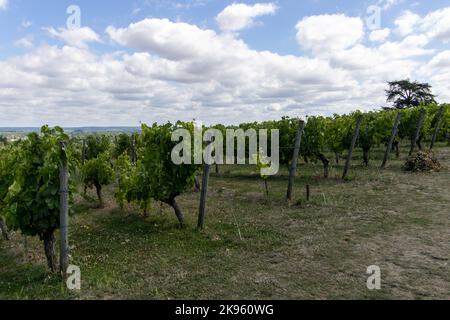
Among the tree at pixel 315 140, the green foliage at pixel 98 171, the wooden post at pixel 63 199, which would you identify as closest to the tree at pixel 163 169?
the green foliage at pixel 98 171

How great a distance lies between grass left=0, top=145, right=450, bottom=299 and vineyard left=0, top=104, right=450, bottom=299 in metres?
0.03

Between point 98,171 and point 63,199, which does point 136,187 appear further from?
point 63,199

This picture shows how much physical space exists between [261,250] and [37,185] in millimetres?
4597

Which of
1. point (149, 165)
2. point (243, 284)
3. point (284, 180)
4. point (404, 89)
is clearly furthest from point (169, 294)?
point (404, 89)

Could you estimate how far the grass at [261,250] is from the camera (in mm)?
5801

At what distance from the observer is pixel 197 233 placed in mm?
9008

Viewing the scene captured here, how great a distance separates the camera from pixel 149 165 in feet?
32.2

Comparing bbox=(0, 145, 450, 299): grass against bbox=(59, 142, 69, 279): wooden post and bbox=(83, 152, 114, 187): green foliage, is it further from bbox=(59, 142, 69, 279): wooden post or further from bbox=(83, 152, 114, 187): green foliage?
bbox=(83, 152, 114, 187): green foliage

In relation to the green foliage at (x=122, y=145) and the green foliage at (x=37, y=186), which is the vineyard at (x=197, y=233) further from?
the green foliage at (x=122, y=145)

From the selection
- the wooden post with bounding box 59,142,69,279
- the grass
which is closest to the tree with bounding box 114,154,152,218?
the grass

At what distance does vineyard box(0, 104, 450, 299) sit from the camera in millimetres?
5977

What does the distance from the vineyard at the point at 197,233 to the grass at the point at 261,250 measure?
3cm

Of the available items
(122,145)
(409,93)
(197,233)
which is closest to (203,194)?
(197,233)
